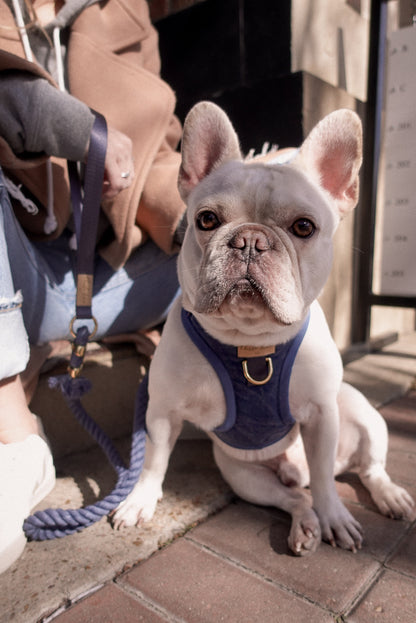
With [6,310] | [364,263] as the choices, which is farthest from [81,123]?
[364,263]

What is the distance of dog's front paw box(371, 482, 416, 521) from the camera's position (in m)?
1.43

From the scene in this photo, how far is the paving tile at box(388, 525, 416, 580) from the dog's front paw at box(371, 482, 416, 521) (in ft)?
0.28

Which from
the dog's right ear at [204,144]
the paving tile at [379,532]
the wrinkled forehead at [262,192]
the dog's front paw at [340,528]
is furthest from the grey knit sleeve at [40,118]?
the paving tile at [379,532]

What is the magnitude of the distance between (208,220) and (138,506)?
34.5 inches

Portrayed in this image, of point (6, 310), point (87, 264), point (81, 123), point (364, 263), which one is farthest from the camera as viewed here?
point (364, 263)

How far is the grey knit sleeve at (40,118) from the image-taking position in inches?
51.4

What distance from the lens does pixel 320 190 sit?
1305 mm

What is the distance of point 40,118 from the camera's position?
133 centimetres

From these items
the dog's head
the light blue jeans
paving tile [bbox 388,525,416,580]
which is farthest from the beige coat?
paving tile [bbox 388,525,416,580]

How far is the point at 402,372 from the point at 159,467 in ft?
6.17

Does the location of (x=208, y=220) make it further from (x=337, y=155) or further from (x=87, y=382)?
(x=87, y=382)

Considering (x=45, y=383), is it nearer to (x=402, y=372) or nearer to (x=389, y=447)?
(x=389, y=447)

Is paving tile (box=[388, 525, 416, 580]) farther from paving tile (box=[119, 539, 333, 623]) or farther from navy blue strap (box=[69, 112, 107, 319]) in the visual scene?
navy blue strap (box=[69, 112, 107, 319])

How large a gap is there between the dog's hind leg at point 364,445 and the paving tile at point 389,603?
340mm
